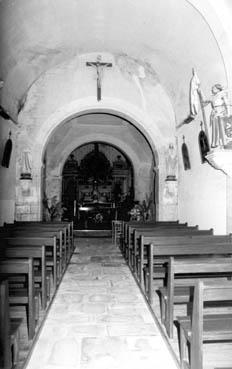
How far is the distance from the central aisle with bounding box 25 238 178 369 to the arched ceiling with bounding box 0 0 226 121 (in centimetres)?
474

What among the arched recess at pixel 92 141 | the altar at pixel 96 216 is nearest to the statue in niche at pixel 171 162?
the arched recess at pixel 92 141

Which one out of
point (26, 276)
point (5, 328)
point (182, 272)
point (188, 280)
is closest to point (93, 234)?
point (26, 276)

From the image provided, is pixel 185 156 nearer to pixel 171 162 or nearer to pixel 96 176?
pixel 171 162

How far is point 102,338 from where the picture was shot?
363 centimetres

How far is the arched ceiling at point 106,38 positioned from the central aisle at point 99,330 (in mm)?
4738

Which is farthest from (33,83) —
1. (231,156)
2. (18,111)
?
(231,156)

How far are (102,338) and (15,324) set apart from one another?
104cm

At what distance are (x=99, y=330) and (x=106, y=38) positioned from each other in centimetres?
789

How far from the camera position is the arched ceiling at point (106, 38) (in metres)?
7.42

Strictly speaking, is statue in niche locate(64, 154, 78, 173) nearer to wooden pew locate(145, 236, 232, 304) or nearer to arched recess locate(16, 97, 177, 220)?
arched recess locate(16, 97, 177, 220)

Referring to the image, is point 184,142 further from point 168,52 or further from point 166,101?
point 168,52

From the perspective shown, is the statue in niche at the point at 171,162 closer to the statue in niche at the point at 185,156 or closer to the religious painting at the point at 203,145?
the statue in niche at the point at 185,156

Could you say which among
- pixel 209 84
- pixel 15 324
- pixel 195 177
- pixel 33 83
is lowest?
pixel 15 324

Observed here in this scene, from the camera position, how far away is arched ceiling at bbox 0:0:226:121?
7.42 meters
